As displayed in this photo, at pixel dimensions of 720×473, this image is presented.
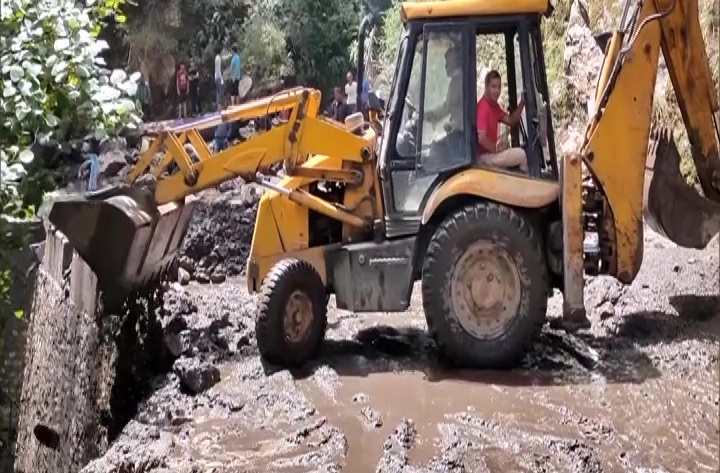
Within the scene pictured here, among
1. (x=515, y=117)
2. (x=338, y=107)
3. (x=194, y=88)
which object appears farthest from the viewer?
(x=338, y=107)

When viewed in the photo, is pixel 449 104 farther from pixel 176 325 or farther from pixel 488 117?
pixel 176 325

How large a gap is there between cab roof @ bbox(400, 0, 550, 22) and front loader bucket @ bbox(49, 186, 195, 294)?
60.5 inches

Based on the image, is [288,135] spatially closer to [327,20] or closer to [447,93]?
[447,93]

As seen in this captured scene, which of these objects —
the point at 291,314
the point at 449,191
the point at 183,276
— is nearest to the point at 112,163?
the point at 291,314

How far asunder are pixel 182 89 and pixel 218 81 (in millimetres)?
306

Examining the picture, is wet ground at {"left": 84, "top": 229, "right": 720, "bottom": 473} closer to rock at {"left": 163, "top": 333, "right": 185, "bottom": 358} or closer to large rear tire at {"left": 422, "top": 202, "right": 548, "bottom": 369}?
rock at {"left": 163, "top": 333, "right": 185, "bottom": 358}

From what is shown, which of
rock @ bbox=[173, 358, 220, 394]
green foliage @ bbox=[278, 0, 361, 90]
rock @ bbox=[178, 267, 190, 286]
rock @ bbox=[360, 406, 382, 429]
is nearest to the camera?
rock @ bbox=[360, 406, 382, 429]

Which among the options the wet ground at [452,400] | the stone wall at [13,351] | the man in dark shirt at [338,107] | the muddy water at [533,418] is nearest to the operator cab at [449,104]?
the man in dark shirt at [338,107]

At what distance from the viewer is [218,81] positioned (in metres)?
5.87

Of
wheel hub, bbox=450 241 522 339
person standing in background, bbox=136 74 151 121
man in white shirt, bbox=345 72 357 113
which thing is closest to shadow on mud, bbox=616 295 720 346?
wheel hub, bbox=450 241 522 339

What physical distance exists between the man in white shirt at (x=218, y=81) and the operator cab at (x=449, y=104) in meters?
1.15

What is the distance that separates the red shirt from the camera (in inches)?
197

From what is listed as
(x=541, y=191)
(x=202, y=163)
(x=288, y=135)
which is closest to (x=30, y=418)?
(x=202, y=163)

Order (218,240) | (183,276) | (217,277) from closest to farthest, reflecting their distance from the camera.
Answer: (183,276) → (217,277) → (218,240)
